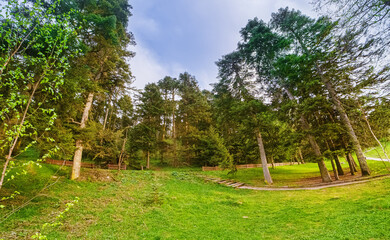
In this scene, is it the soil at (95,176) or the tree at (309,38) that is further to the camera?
the soil at (95,176)

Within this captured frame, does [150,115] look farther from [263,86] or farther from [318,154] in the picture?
[318,154]

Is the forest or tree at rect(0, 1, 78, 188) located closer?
tree at rect(0, 1, 78, 188)

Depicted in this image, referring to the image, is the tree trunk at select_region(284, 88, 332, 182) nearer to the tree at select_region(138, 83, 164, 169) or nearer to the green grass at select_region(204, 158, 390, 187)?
the green grass at select_region(204, 158, 390, 187)

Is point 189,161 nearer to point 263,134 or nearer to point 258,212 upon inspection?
point 263,134

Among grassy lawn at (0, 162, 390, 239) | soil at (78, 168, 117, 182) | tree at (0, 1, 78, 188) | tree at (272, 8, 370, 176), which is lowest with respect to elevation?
grassy lawn at (0, 162, 390, 239)

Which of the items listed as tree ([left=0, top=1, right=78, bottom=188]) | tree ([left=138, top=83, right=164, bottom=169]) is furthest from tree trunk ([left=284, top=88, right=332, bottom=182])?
tree ([left=138, top=83, right=164, bottom=169])

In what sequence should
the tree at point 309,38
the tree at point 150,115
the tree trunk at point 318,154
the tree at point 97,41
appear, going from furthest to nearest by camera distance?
the tree at point 150,115 → the tree trunk at point 318,154 → the tree at point 309,38 → the tree at point 97,41

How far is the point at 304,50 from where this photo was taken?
1212 centimetres

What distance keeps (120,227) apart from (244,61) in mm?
16697

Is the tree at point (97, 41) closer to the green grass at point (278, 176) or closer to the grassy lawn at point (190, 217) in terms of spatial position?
the grassy lawn at point (190, 217)

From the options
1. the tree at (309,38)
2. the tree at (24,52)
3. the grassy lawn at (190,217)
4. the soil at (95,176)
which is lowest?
the grassy lawn at (190,217)

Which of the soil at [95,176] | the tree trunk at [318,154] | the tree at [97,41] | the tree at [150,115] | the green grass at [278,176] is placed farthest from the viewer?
the tree at [150,115]

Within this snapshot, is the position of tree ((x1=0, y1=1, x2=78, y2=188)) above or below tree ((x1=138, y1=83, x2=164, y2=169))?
below

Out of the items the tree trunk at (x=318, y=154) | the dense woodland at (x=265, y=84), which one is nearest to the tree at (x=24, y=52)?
the dense woodland at (x=265, y=84)
